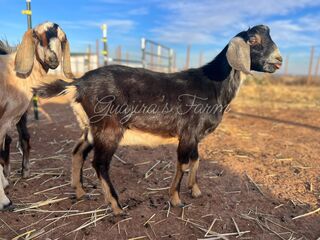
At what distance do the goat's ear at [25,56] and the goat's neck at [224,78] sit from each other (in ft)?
7.23

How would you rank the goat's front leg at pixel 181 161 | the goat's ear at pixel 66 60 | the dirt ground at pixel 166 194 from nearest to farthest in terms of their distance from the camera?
the dirt ground at pixel 166 194 → the goat's front leg at pixel 181 161 → the goat's ear at pixel 66 60

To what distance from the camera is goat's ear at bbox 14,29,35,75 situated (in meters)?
3.86

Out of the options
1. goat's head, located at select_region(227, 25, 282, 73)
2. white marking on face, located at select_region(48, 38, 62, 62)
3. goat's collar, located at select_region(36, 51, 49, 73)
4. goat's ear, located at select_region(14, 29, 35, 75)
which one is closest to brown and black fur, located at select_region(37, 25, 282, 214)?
goat's head, located at select_region(227, 25, 282, 73)

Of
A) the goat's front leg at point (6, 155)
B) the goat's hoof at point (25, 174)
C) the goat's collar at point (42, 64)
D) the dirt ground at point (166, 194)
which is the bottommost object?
the dirt ground at point (166, 194)

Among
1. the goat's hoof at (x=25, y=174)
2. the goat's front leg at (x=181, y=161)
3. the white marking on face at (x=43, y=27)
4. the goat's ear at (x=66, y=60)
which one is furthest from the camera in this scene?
the goat's hoof at (x=25, y=174)

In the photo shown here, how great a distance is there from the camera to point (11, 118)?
12.8ft

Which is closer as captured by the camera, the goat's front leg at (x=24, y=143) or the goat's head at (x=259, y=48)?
the goat's head at (x=259, y=48)

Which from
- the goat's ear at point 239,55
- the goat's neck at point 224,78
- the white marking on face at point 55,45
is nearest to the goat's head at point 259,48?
the goat's ear at point 239,55

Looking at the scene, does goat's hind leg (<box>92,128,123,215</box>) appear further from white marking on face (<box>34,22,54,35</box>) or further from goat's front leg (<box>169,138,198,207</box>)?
white marking on face (<box>34,22,54,35</box>)

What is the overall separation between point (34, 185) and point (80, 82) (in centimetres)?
171

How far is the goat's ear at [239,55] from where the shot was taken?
3902mm

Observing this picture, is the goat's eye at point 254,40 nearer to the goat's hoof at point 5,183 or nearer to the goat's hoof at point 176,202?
the goat's hoof at point 176,202

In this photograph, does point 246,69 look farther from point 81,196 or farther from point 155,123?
point 81,196

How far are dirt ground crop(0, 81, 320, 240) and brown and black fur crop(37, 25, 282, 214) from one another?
0.95 feet
